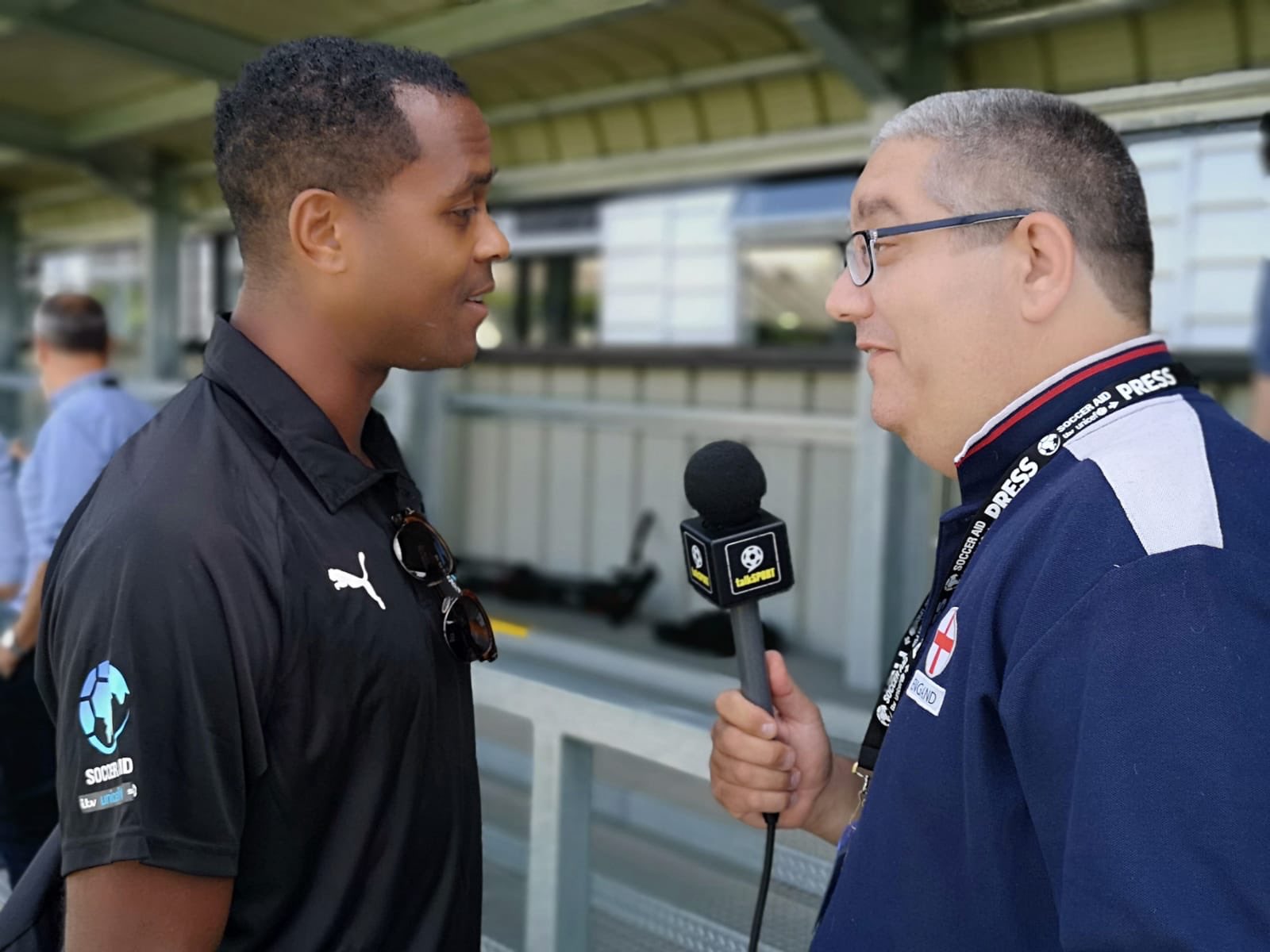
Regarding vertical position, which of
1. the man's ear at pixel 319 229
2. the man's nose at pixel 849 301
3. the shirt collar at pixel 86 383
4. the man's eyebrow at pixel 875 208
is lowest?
the shirt collar at pixel 86 383

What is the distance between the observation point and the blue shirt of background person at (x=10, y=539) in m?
3.70

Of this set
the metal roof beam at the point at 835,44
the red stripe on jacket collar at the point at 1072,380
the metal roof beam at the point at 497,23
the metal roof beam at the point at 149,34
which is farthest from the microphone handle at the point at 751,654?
the metal roof beam at the point at 149,34

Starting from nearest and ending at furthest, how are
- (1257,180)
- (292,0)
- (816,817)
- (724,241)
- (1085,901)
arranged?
1. (1085,901)
2. (816,817)
3. (292,0)
4. (1257,180)
5. (724,241)

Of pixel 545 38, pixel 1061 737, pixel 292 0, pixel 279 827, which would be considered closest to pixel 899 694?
pixel 1061 737

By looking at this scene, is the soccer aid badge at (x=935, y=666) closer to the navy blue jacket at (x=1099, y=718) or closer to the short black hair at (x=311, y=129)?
the navy blue jacket at (x=1099, y=718)

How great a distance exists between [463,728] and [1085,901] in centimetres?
76

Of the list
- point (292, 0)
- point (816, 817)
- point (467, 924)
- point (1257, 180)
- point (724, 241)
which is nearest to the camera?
point (467, 924)

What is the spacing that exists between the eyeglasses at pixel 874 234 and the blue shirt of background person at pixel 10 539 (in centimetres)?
339

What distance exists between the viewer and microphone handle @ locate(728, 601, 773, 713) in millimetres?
1364

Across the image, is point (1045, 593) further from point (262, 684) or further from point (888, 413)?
point (262, 684)

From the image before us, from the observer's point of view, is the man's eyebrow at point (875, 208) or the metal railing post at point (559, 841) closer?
the man's eyebrow at point (875, 208)

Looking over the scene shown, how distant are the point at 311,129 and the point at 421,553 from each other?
1.72 ft

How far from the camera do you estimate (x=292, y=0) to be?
13.8 feet

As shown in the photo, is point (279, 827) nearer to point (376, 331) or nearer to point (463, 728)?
point (463, 728)
